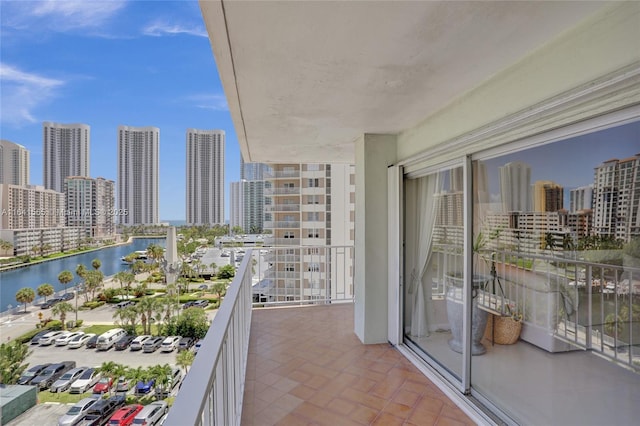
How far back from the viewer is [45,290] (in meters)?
11.9

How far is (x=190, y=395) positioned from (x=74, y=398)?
893 centimetres

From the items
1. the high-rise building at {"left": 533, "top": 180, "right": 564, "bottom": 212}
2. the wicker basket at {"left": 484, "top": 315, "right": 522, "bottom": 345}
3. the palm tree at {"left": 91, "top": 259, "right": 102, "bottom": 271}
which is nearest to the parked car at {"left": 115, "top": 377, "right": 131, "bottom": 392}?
the palm tree at {"left": 91, "top": 259, "right": 102, "bottom": 271}

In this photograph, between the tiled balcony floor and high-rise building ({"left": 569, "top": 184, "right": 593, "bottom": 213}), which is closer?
high-rise building ({"left": 569, "top": 184, "right": 593, "bottom": 213})

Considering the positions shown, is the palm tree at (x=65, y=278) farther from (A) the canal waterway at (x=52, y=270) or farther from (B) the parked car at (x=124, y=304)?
(B) the parked car at (x=124, y=304)

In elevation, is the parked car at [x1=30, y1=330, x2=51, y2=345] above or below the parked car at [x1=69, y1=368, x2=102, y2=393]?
above

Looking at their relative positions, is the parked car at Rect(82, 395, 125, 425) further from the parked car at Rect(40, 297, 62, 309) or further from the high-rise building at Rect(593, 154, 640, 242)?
the high-rise building at Rect(593, 154, 640, 242)

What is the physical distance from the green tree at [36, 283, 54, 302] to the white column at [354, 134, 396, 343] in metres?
13.0

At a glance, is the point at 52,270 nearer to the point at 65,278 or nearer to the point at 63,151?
the point at 65,278

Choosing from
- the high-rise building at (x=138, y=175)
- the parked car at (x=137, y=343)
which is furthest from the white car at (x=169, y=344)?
the high-rise building at (x=138, y=175)

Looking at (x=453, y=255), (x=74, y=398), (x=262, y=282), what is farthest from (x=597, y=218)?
(x=74, y=398)

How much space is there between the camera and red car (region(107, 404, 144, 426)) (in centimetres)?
599

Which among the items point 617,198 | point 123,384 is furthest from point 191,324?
point 617,198

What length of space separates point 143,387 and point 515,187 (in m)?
10.5

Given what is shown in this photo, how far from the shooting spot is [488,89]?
2170 millimetres
